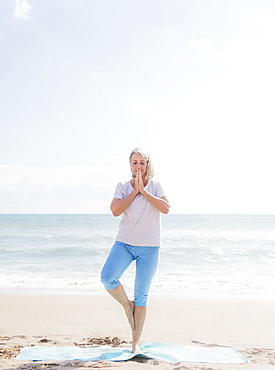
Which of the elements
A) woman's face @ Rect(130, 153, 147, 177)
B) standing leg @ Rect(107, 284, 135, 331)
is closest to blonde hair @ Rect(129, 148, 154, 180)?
woman's face @ Rect(130, 153, 147, 177)

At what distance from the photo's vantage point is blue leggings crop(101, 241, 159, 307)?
143 inches

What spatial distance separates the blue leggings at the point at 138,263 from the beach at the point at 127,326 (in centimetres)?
66

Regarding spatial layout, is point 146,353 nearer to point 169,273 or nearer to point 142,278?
point 142,278

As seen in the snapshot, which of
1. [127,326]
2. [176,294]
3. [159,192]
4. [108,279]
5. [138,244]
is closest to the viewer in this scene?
[108,279]

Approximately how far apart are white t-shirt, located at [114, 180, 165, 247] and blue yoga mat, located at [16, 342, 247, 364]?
1.12 meters

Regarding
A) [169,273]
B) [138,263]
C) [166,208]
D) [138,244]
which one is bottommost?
[169,273]

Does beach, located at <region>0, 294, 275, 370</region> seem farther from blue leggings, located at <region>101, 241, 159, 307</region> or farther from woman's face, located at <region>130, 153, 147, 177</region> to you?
woman's face, located at <region>130, 153, 147, 177</region>

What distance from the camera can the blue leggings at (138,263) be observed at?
3.64 m

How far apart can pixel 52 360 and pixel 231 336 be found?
2.43 metres

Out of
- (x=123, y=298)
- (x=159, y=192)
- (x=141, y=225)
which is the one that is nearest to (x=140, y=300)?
(x=123, y=298)

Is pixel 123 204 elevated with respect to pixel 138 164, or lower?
lower

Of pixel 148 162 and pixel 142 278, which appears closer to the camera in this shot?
pixel 142 278

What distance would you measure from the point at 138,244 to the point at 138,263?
Answer: 0.21 meters

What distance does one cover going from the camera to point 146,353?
380 cm
